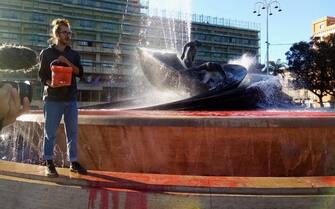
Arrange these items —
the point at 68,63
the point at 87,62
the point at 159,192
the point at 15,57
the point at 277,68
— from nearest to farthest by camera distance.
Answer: the point at 159,192 → the point at 68,63 → the point at 15,57 → the point at 277,68 → the point at 87,62

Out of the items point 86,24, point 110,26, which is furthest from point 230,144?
point 110,26

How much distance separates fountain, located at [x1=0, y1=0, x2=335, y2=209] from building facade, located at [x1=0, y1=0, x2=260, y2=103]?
50725mm

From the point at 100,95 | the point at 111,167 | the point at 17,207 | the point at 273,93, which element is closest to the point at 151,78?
the point at 273,93

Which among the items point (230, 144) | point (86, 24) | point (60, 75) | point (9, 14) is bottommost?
point (230, 144)

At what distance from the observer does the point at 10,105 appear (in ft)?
8.02

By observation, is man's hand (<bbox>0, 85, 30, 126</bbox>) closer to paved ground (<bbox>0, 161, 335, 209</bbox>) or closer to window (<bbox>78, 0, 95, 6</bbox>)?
paved ground (<bbox>0, 161, 335, 209</bbox>)

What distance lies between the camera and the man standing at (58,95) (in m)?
4.27

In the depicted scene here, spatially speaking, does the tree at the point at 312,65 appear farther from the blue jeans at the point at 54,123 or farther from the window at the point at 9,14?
the blue jeans at the point at 54,123

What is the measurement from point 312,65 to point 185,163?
42.9m

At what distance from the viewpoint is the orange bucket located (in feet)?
13.5

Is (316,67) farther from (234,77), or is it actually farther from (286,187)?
(286,187)

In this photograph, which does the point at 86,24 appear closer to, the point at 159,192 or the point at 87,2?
the point at 87,2

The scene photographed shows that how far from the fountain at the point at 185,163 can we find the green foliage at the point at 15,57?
0.87 metres

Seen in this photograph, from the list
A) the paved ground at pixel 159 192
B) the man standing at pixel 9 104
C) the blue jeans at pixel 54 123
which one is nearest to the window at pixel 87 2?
the blue jeans at pixel 54 123
